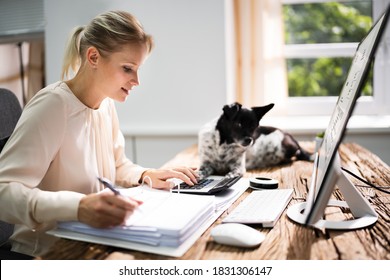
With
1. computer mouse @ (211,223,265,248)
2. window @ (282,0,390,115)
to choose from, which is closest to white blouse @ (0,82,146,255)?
computer mouse @ (211,223,265,248)

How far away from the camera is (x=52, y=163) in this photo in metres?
1.10

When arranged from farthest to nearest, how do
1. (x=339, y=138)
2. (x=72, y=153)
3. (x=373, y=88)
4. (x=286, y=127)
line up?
(x=373, y=88)
(x=286, y=127)
(x=72, y=153)
(x=339, y=138)

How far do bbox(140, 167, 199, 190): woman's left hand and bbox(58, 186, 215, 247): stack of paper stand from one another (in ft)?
0.67

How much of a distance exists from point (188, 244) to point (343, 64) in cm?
228

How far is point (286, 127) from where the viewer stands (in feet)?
7.99

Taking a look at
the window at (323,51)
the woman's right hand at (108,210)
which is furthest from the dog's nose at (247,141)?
the window at (323,51)

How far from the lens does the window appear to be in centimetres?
267

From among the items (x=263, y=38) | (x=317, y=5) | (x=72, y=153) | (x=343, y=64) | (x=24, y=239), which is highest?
(x=317, y=5)

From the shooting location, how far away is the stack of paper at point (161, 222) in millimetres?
795

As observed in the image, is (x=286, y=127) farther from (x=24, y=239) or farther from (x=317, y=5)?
(x=24, y=239)

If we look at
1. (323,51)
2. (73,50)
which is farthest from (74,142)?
(323,51)

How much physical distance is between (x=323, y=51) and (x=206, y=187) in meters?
1.86

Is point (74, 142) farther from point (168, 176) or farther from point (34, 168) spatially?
Result: point (168, 176)

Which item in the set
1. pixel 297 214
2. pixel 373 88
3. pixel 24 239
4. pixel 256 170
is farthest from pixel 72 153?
pixel 373 88
